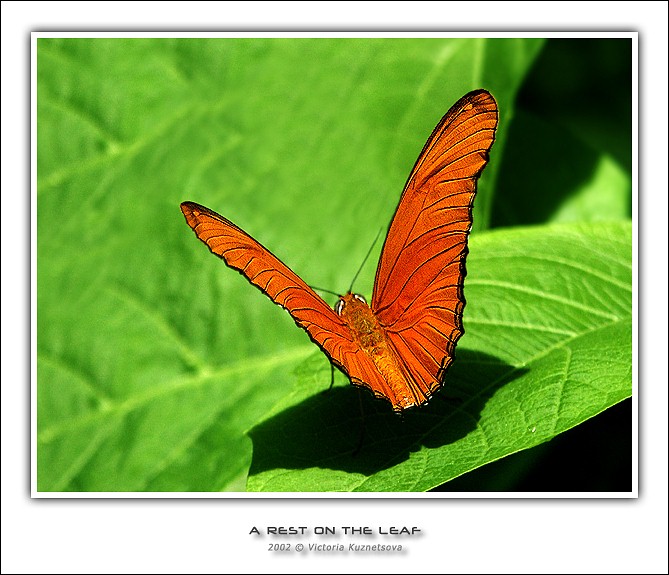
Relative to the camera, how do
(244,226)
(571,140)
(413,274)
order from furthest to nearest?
(571,140) → (244,226) → (413,274)

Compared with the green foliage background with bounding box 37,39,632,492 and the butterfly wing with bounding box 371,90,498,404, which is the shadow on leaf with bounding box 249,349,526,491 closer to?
the green foliage background with bounding box 37,39,632,492

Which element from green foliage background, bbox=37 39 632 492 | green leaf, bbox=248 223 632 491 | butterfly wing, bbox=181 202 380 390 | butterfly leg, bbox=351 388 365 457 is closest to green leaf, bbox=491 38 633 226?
green foliage background, bbox=37 39 632 492

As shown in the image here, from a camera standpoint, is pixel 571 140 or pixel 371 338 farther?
pixel 571 140

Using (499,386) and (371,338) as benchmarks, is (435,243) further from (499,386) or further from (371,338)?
(499,386)

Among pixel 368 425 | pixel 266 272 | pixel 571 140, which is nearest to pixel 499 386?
pixel 368 425

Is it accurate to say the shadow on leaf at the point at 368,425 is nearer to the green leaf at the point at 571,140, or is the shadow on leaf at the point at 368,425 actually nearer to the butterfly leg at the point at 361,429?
the butterfly leg at the point at 361,429

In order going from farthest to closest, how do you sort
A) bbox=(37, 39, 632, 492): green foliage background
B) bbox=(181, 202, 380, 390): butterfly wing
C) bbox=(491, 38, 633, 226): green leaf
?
bbox=(491, 38, 633, 226): green leaf
bbox=(37, 39, 632, 492): green foliage background
bbox=(181, 202, 380, 390): butterfly wing

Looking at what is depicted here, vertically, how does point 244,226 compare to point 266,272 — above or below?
above
